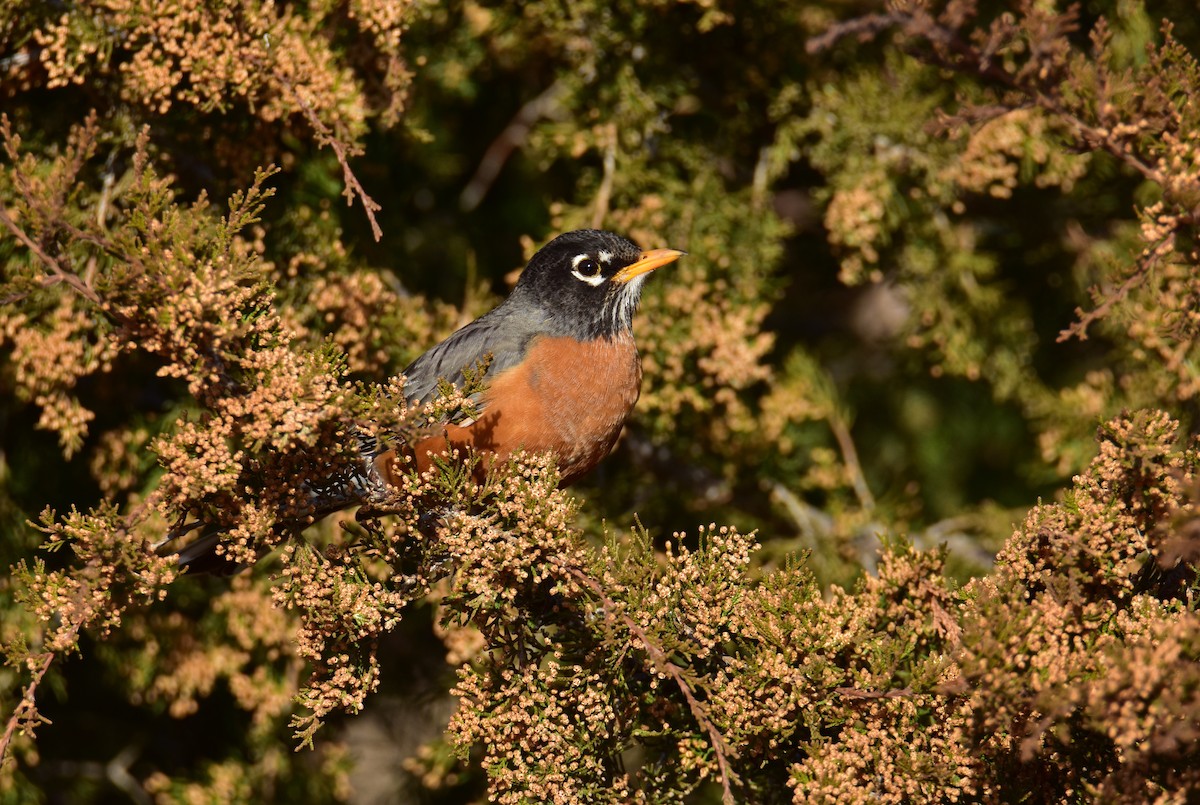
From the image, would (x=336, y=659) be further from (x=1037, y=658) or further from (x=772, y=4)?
(x=772, y=4)

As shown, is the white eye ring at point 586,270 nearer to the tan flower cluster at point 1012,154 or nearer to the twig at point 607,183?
the twig at point 607,183

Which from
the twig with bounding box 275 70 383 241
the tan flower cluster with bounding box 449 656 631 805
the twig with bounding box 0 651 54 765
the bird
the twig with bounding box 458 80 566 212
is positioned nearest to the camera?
the twig with bounding box 0 651 54 765

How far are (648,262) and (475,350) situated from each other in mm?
829

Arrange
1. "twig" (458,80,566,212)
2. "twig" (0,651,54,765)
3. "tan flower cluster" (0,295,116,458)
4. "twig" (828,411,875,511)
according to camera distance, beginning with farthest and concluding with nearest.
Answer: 1. "twig" (458,80,566,212)
2. "twig" (828,411,875,511)
3. "tan flower cluster" (0,295,116,458)
4. "twig" (0,651,54,765)

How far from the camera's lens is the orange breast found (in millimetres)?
3957

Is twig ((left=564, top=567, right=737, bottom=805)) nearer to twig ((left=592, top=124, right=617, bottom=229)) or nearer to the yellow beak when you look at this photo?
the yellow beak

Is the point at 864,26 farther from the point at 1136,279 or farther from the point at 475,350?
the point at 475,350

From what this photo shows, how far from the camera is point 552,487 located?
296 cm

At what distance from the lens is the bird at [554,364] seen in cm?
395

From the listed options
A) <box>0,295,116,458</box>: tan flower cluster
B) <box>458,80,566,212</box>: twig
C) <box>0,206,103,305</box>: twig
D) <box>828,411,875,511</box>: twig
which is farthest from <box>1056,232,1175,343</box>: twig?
<box>458,80,566,212</box>: twig

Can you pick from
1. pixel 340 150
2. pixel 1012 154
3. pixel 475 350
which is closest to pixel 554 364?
pixel 475 350

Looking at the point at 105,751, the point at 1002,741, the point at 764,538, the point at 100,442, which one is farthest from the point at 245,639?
the point at 1002,741

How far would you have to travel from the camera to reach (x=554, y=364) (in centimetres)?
425

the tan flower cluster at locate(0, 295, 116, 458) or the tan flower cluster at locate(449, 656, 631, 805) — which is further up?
the tan flower cluster at locate(0, 295, 116, 458)
